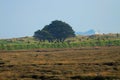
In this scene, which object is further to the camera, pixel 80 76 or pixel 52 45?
pixel 52 45

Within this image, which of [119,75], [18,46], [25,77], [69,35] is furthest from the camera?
[69,35]

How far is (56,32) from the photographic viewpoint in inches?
5468

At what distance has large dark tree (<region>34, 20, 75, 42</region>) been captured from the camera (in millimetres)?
138625

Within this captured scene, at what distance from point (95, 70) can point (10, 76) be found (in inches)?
422

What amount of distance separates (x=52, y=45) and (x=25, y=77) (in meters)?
76.1

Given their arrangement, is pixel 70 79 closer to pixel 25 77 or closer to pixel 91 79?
pixel 91 79

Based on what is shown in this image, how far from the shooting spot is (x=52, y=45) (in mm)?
111875

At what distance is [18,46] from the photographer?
355 ft

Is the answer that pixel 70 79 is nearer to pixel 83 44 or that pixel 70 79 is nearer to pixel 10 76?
pixel 10 76

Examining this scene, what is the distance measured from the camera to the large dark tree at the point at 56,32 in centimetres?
13862

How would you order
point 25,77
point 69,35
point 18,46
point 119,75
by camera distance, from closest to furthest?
point 119,75, point 25,77, point 18,46, point 69,35

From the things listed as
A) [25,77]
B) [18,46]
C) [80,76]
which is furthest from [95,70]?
[18,46]

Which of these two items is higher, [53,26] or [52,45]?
[53,26]

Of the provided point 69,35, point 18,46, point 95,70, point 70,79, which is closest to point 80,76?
point 70,79
